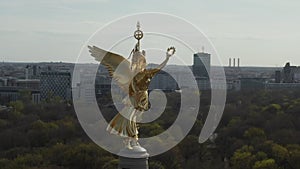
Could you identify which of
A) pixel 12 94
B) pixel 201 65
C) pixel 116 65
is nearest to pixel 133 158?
pixel 116 65

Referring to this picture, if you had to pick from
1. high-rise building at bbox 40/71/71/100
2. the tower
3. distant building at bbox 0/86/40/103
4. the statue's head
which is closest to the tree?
the tower

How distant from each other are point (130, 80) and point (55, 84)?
92445mm

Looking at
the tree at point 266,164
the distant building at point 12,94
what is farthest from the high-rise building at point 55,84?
the tree at point 266,164

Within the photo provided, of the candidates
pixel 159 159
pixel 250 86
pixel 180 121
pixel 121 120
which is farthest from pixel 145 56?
pixel 250 86

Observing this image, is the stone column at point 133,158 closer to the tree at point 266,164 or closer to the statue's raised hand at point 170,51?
the statue's raised hand at point 170,51

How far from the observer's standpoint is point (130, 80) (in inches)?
443

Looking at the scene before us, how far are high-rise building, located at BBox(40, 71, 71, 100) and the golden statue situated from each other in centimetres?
8377

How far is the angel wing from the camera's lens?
11.3m

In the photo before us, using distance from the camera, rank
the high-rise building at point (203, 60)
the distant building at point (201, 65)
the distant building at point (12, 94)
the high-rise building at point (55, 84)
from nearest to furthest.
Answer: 1. the high-rise building at point (203, 60)
2. the distant building at point (201, 65)
3. the distant building at point (12, 94)
4. the high-rise building at point (55, 84)

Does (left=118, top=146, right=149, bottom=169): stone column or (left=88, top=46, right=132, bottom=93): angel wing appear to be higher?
(left=88, top=46, right=132, bottom=93): angel wing

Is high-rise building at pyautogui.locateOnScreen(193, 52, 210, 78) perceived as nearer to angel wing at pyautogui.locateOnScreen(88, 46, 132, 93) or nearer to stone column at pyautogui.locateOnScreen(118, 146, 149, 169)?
angel wing at pyautogui.locateOnScreen(88, 46, 132, 93)

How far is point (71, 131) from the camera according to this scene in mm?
41750

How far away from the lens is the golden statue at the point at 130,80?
11.2 metres

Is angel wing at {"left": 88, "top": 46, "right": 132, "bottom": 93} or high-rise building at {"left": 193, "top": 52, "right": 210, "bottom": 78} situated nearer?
angel wing at {"left": 88, "top": 46, "right": 132, "bottom": 93}
